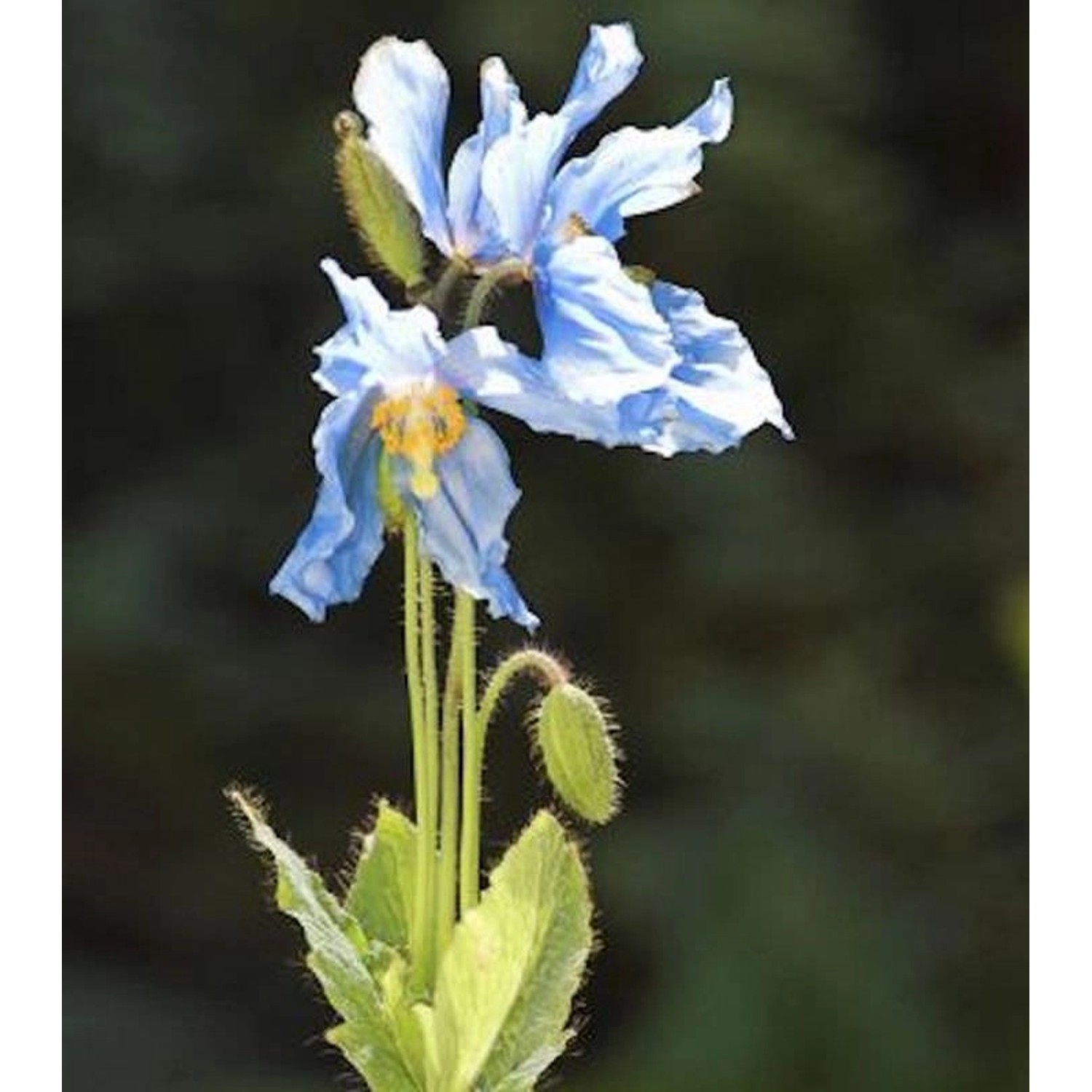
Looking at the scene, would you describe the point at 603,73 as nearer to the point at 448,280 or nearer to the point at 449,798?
the point at 448,280

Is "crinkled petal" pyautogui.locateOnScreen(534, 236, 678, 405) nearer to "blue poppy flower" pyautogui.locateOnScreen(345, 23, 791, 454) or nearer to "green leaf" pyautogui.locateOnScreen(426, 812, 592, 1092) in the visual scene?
"blue poppy flower" pyautogui.locateOnScreen(345, 23, 791, 454)

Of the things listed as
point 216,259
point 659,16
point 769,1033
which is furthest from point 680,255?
point 769,1033

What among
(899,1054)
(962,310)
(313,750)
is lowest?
(899,1054)

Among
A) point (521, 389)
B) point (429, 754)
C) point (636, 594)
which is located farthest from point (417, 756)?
point (636, 594)

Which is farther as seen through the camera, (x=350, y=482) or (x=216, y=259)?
(x=216, y=259)

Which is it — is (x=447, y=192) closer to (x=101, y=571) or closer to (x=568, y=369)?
(x=568, y=369)

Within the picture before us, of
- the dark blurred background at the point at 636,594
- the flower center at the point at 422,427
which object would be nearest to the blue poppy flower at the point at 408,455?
the flower center at the point at 422,427
